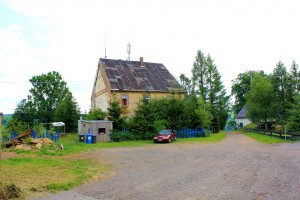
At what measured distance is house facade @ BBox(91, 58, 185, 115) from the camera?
3734cm

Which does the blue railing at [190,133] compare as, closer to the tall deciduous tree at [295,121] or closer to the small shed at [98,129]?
the small shed at [98,129]

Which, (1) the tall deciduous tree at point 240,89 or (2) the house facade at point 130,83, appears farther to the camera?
(1) the tall deciduous tree at point 240,89

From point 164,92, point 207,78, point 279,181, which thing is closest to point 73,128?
point 164,92

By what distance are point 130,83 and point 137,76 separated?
2772mm

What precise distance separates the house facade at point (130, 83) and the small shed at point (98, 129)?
707 cm

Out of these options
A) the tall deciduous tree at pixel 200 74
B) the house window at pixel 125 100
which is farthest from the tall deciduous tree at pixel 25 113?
the tall deciduous tree at pixel 200 74

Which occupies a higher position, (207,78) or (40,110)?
(207,78)

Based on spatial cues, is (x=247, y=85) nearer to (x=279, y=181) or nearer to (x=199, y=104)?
(x=199, y=104)

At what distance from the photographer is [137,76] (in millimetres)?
40750

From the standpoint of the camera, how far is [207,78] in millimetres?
54281

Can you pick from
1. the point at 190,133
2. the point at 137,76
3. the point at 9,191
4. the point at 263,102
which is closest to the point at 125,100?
the point at 137,76

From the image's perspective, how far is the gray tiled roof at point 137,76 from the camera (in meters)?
38.1

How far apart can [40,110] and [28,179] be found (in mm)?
55553

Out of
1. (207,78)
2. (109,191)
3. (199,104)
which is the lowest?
(109,191)
